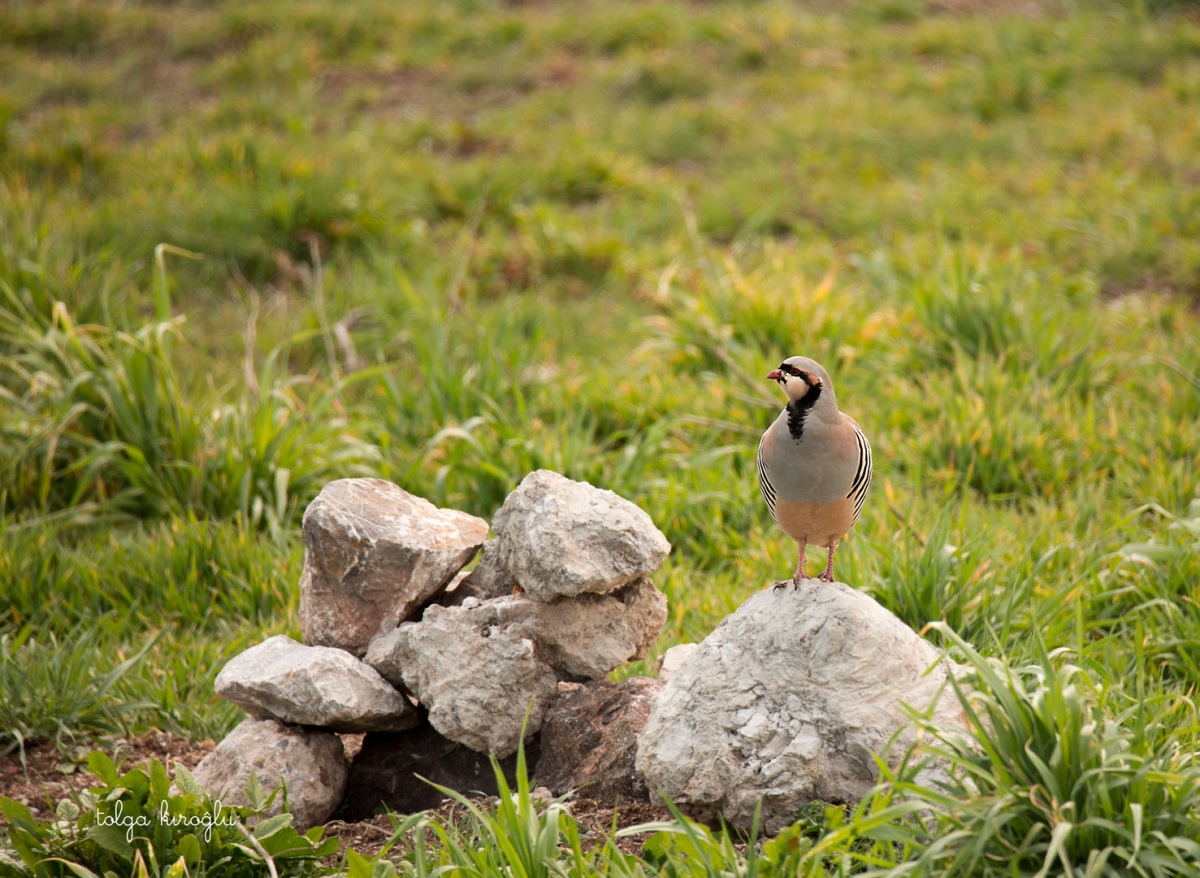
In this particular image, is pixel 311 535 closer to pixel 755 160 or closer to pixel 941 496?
pixel 941 496

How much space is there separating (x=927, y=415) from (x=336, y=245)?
13.0ft

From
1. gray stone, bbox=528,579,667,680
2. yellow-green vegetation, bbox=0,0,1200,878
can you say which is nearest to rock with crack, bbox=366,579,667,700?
gray stone, bbox=528,579,667,680

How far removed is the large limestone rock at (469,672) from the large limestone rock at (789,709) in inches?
18.2

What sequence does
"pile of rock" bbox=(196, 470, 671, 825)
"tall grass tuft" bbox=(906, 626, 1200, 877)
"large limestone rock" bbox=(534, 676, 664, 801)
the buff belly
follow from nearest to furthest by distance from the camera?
"tall grass tuft" bbox=(906, 626, 1200, 877)
the buff belly
"large limestone rock" bbox=(534, 676, 664, 801)
"pile of rock" bbox=(196, 470, 671, 825)

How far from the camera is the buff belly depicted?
314 cm

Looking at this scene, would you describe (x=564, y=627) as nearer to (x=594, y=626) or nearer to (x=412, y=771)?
(x=594, y=626)

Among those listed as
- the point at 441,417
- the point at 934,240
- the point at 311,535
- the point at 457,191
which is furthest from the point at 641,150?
the point at 311,535

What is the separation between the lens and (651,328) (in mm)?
6512

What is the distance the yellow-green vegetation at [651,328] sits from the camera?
372cm

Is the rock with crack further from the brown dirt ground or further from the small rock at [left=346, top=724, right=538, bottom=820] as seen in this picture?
the brown dirt ground

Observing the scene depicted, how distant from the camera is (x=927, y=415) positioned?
5.49 meters

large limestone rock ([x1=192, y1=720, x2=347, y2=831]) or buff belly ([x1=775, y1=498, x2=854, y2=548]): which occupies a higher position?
buff belly ([x1=775, y1=498, x2=854, y2=548])

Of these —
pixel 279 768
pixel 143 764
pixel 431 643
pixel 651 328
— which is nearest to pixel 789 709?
pixel 431 643

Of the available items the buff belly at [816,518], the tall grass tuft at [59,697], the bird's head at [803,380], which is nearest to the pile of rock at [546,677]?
the buff belly at [816,518]
